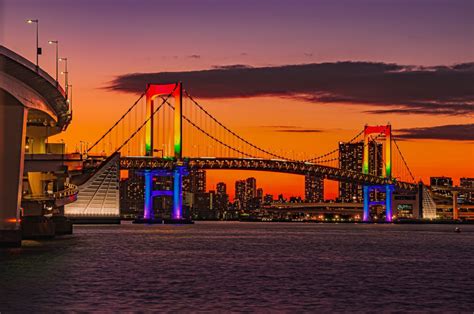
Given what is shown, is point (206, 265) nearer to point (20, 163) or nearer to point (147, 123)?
point (20, 163)

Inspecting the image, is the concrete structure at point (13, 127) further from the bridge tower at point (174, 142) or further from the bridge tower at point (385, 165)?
the bridge tower at point (385, 165)

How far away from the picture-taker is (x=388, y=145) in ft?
595

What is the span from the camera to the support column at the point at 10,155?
53938mm

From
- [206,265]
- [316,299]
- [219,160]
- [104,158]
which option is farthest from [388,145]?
[316,299]

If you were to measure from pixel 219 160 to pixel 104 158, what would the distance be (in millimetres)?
16303

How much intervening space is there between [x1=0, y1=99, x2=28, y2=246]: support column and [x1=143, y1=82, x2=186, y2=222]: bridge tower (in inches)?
3221

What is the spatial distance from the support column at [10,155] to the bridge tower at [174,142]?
A: 268 feet

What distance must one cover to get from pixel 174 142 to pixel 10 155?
→ 8440cm

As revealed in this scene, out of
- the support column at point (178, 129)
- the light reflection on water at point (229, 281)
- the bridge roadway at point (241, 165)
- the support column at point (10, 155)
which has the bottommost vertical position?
the light reflection on water at point (229, 281)

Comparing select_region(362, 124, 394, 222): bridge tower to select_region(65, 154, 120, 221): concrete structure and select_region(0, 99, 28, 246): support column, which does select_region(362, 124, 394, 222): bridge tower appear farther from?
select_region(0, 99, 28, 246): support column

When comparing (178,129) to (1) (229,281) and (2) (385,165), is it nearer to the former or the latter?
(2) (385,165)

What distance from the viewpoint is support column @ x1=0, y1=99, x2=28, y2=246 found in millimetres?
53938

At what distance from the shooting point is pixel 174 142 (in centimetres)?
13850

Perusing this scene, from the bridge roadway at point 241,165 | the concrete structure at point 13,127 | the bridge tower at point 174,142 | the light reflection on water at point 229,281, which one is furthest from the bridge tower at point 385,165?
the concrete structure at point 13,127
